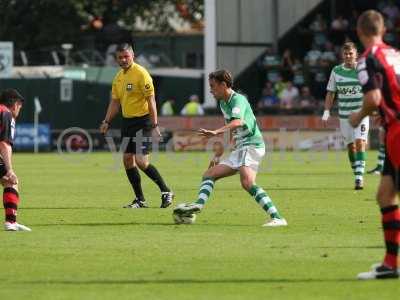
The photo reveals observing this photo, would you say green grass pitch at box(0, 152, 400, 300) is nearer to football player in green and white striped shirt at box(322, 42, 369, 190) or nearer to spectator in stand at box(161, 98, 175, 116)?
football player in green and white striped shirt at box(322, 42, 369, 190)

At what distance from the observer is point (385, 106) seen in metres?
10.3

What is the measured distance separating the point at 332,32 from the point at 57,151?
11.5m

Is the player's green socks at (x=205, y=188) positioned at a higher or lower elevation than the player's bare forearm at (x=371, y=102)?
lower

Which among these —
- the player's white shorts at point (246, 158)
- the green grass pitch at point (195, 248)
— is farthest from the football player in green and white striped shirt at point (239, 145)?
the green grass pitch at point (195, 248)

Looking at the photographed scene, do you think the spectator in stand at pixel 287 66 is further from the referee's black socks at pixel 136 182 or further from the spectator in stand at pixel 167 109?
the referee's black socks at pixel 136 182

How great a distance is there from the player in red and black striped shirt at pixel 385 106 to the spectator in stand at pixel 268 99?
3187 cm

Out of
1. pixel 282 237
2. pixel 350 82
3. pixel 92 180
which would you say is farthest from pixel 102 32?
pixel 282 237

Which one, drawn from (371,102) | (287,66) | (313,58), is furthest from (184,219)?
(287,66)

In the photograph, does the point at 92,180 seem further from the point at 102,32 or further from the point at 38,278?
the point at 102,32

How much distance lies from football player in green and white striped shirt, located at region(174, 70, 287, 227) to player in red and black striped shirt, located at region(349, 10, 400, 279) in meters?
3.67

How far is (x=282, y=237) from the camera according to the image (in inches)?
525

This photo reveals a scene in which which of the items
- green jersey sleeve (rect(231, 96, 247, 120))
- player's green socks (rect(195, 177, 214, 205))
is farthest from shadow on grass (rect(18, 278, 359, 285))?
player's green socks (rect(195, 177, 214, 205))

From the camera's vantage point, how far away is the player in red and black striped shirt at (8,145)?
535 inches

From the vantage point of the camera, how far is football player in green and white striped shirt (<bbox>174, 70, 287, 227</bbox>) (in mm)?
14039
